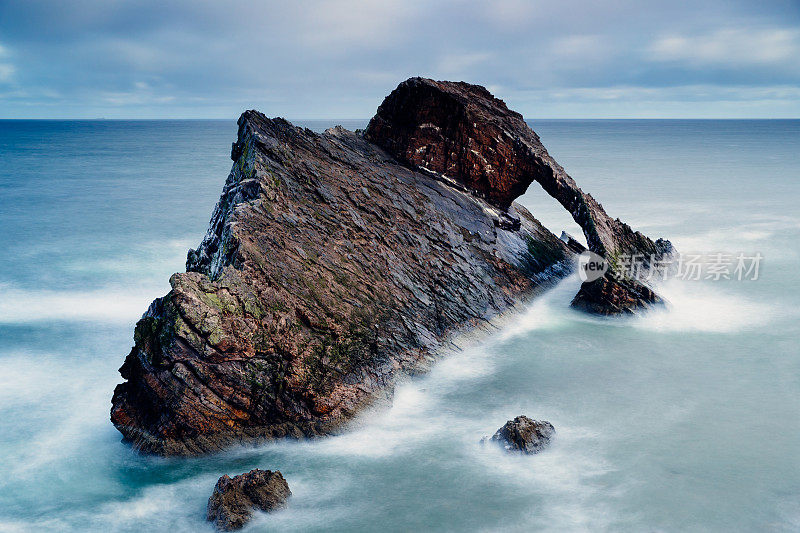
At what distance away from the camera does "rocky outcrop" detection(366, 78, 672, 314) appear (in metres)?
16.8

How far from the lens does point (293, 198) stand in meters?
13.1

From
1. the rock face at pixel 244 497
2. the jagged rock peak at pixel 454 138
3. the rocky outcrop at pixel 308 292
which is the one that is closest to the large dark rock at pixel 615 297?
the rocky outcrop at pixel 308 292

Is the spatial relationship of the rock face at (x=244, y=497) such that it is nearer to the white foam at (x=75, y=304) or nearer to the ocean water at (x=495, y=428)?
the ocean water at (x=495, y=428)

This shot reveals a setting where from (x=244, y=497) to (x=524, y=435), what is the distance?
4145 mm

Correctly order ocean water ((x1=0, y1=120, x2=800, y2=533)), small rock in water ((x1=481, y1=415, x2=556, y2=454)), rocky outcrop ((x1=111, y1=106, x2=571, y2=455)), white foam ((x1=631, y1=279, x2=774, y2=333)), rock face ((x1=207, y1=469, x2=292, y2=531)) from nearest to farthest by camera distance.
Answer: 1. rock face ((x1=207, y1=469, x2=292, y2=531))
2. ocean water ((x1=0, y1=120, x2=800, y2=533))
3. small rock in water ((x1=481, y1=415, x2=556, y2=454))
4. rocky outcrop ((x1=111, y1=106, x2=571, y2=455))
5. white foam ((x1=631, y1=279, x2=774, y2=333))

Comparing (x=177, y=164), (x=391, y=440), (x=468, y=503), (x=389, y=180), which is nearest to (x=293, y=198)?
(x=389, y=180)

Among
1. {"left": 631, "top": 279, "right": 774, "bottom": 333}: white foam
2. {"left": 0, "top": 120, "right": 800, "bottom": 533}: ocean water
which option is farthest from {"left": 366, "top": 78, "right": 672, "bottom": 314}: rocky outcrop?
{"left": 0, "top": 120, "right": 800, "bottom": 533}: ocean water

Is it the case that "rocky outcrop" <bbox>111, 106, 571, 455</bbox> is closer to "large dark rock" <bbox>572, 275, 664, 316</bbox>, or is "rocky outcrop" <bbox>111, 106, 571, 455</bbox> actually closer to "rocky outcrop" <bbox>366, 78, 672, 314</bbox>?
"rocky outcrop" <bbox>366, 78, 672, 314</bbox>

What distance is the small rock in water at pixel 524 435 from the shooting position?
31.9 ft

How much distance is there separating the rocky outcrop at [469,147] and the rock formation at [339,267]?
0.12ft

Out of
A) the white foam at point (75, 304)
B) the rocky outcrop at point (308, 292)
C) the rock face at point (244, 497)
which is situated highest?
the rocky outcrop at point (308, 292)

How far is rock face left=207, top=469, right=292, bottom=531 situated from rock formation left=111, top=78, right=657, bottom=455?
142 cm

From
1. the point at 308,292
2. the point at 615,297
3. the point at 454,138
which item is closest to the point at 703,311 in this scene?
the point at 615,297

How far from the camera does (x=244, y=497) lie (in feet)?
27.9
